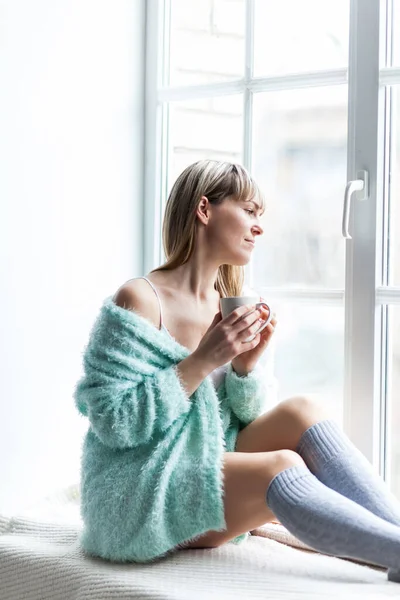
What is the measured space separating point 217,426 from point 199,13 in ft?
3.94

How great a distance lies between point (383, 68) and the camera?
190cm

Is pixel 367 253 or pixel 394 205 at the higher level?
pixel 394 205

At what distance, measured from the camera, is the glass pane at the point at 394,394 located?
192cm

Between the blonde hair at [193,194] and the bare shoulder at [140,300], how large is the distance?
0.11m

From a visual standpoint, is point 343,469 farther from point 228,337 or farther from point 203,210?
point 203,210

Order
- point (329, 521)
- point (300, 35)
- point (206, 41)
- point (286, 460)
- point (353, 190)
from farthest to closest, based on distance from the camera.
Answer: point (206, 41) → point (300, 35) → point (353, 190) → point (286, 460) → point (329, 521)

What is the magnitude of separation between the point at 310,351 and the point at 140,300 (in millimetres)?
610

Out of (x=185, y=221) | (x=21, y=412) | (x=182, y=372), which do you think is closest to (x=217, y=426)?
(x=182, y=372)

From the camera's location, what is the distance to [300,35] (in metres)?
2.09

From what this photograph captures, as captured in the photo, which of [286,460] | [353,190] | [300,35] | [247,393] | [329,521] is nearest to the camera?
[329,521]

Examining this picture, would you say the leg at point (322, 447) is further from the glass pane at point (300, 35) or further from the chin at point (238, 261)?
the glass pane at point (300, 35)

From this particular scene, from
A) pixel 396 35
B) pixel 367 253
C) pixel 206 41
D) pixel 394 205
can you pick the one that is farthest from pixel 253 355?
pixel 206 41

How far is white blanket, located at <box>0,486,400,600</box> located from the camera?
1.36 metres

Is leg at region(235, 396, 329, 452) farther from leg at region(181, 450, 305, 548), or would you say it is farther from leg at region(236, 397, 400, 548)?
leg at region(181, 450, 305, 548)
